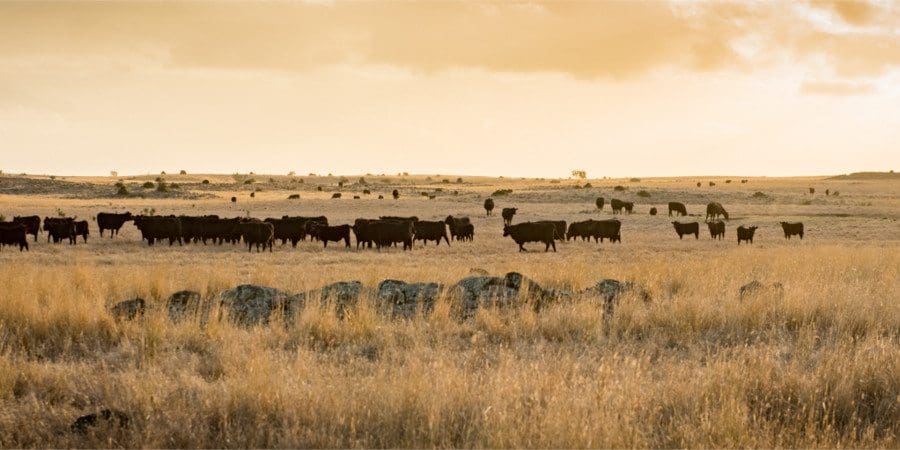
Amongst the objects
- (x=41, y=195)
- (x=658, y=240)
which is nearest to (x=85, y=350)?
(x=658, y=240)

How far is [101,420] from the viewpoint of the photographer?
5.41 meters

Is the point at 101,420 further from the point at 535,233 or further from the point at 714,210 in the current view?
the point at 714,210

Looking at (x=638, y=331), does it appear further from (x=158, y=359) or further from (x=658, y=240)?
(x=658, y=240)

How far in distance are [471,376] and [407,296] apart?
4.35 metres

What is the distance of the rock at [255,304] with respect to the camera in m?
9.73

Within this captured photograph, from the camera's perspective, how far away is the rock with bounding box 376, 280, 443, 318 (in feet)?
33.3

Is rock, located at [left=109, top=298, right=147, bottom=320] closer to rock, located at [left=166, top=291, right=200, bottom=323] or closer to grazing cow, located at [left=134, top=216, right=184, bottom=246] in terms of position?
rock, located at [left=166, top=291, right=200, bottom=323]

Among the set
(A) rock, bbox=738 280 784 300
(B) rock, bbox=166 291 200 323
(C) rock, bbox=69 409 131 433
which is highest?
(A) rock, bbox=738 280 784 300

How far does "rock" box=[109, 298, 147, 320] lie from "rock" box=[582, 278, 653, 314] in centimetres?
666

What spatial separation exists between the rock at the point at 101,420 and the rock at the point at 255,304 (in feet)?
12.5

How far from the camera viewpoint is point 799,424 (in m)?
5.49

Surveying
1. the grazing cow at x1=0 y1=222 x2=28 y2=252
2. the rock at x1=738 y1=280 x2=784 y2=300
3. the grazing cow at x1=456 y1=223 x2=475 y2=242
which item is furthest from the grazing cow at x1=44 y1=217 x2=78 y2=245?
the rock at x1=738 y1=280 x2=784 y2=300

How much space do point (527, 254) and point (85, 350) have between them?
20595 millimetres

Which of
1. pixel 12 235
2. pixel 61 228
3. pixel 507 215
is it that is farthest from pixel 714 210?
pixel 12 235
